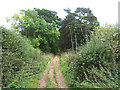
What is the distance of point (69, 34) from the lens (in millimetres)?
22875

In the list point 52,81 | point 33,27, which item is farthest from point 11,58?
point 33,27

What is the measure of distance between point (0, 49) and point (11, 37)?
51.6 inches

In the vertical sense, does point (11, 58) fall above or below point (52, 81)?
above

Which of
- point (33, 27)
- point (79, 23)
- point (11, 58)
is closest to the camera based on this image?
point (11, 58)

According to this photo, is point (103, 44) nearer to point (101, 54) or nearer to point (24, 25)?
point (101, 54)

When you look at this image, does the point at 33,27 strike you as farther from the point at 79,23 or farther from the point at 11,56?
the point at 79,23

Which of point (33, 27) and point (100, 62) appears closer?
point (100, 62)

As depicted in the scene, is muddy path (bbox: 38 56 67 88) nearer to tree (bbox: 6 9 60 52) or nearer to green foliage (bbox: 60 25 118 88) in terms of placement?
green foliage (bbox: 60 25 118 88)

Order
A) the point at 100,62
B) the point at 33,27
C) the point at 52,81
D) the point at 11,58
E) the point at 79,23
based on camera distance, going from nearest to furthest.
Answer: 1. the point at 100,62
2. the point at 11,58
3. the point at 52,81
4. the point at 33,27
5. the point at 79,23

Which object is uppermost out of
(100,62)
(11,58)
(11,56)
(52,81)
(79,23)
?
(79,23)

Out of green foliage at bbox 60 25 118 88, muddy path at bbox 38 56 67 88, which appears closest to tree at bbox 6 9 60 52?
muddy path at bbox 38 56 67 88

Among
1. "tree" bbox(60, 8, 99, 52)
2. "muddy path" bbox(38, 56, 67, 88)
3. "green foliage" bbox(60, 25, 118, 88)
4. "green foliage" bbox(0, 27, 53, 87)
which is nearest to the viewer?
"green foliage" bbox(60, 25, 118, 88)

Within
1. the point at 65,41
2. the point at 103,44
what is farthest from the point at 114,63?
the point at 65,41

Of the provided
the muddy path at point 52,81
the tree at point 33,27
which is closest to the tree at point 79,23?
the tree at point 33,27
